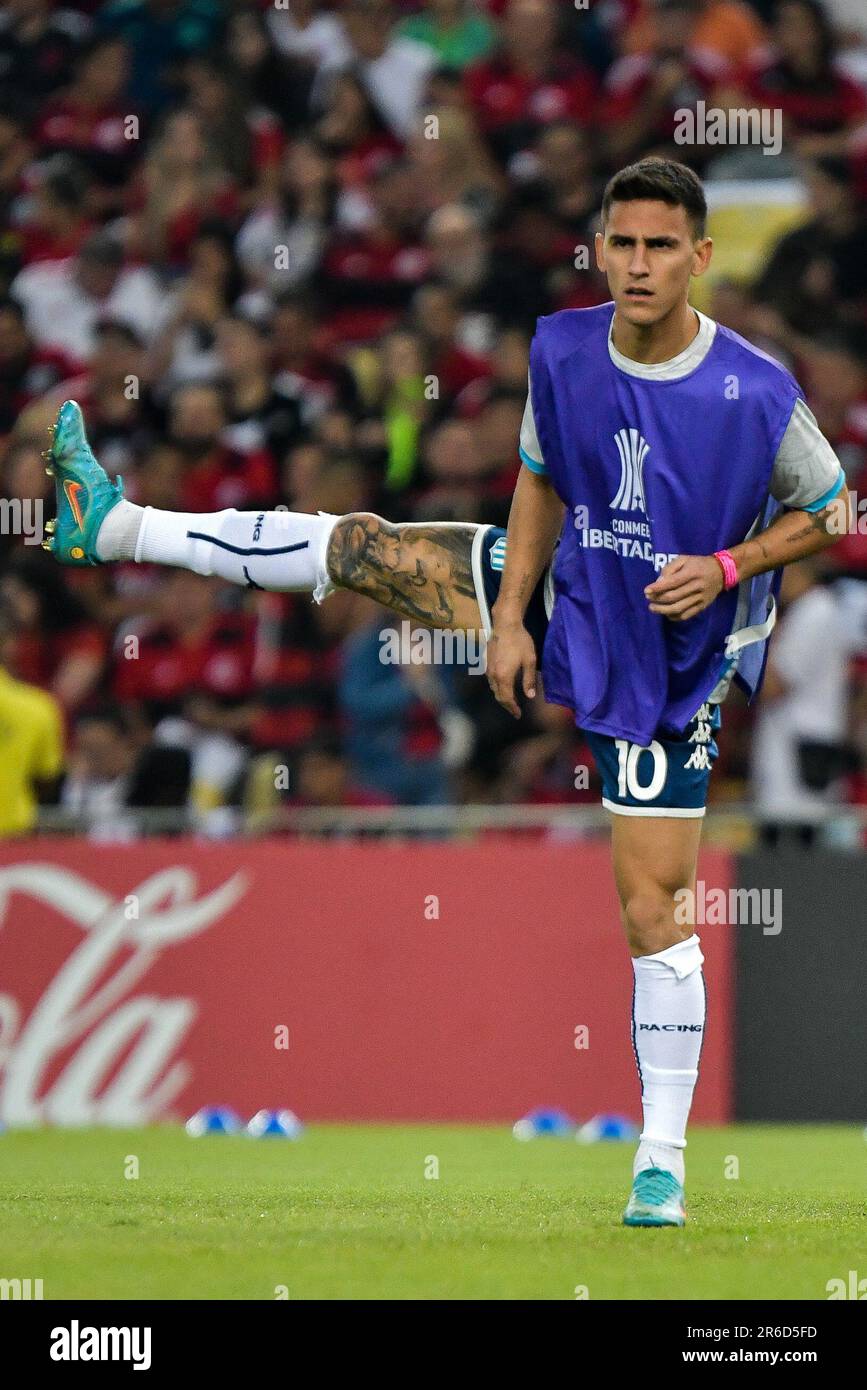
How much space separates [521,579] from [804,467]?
83cm

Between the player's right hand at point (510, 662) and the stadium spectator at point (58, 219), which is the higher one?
the stadium spectator at point (58, 219)

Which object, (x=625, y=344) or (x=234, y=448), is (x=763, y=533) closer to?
(x=625, y=344)

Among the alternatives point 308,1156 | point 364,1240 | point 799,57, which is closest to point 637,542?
point 364,1240

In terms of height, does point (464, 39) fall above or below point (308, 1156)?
above

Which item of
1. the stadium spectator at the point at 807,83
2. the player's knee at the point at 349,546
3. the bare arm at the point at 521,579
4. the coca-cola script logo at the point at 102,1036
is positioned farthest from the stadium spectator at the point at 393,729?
the bare arm at the point at 521,579

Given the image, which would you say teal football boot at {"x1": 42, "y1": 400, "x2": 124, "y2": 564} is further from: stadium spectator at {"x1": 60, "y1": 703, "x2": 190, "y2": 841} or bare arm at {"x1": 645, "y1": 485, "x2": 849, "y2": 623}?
stadium spectator at {"x1": 60, "y1": 703, "x2": 190, "y2": 841}

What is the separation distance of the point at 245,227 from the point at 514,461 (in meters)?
3.47

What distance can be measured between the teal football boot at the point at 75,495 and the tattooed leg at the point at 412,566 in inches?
29.2

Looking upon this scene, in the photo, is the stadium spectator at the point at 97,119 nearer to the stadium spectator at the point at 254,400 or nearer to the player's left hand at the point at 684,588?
the stadium spectator at the point at 254,400

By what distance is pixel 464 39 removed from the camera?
16.3 metres

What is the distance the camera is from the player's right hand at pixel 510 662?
6.62 metres

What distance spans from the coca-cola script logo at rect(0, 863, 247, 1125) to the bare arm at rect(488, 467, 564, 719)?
5.89 meters
